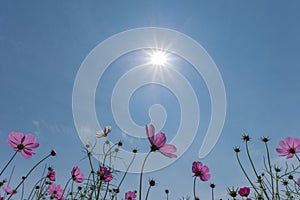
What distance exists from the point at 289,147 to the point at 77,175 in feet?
4.69

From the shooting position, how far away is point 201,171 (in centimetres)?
207

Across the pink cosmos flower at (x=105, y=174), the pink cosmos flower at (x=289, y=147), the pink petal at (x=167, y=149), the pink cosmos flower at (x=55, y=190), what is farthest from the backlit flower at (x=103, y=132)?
the pink cosmos flower at (x=289, y=147)

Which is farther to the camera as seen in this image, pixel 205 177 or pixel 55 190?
pixel 55 190

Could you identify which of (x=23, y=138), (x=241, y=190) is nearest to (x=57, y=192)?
(x=23, y=138)

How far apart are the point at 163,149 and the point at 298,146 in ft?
3.35

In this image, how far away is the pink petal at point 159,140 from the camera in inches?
49.7

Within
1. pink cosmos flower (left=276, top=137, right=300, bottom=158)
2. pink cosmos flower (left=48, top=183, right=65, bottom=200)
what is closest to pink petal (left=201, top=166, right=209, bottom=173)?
pink cosmos flower (left=276, top=137, right=300, bottom=158)

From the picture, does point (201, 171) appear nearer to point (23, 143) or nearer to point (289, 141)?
point (289, 141)

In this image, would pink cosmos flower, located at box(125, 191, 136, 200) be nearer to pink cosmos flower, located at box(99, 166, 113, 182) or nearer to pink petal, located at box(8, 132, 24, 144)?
pink cosmos flower, located at box(99, 166, 113, 182)

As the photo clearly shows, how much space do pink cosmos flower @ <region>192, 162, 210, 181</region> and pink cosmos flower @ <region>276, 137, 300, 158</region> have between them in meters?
0.54

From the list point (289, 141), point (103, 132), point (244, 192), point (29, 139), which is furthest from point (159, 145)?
point (244, 192)

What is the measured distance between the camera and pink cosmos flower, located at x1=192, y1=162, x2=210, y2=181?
6.73 feet

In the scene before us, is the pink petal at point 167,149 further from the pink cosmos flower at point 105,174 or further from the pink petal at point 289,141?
the pink petal at point 289,141

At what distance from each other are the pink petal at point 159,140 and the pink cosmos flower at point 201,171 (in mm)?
904
